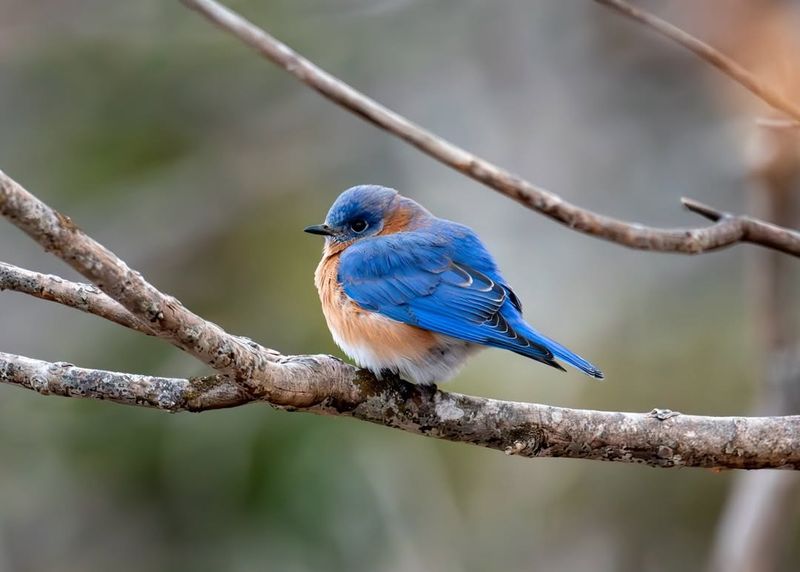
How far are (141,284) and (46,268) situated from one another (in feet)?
16.6

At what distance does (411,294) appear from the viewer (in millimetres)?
3688

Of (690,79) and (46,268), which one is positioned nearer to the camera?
(46,268)

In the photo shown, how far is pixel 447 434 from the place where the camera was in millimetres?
3115

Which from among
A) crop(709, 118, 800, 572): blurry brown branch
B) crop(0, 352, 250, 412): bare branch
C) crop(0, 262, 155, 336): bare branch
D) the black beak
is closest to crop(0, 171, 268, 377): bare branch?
crop(0, 352, 250, 412): bare branch

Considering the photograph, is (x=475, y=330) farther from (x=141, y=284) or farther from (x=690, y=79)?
(x=690, y=79)

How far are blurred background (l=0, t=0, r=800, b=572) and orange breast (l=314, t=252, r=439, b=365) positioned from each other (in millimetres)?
1994

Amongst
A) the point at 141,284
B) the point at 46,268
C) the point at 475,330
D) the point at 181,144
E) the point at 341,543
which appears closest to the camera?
the point at 141,284

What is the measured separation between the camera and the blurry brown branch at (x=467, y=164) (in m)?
3.03

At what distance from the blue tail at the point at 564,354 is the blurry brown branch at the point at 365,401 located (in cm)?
18

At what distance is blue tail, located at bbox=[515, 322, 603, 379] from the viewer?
320 cm

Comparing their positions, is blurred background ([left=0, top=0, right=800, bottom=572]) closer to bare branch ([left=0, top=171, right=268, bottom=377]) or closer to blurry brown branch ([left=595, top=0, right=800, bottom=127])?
blurry brown branch ([left=595, top=0, right=800, bottom=127])

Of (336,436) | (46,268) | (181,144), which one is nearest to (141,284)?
(336,436)

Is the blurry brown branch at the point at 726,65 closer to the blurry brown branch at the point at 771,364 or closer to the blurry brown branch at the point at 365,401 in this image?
the blurry brown branch at the point at 365,401

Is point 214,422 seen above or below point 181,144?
below
